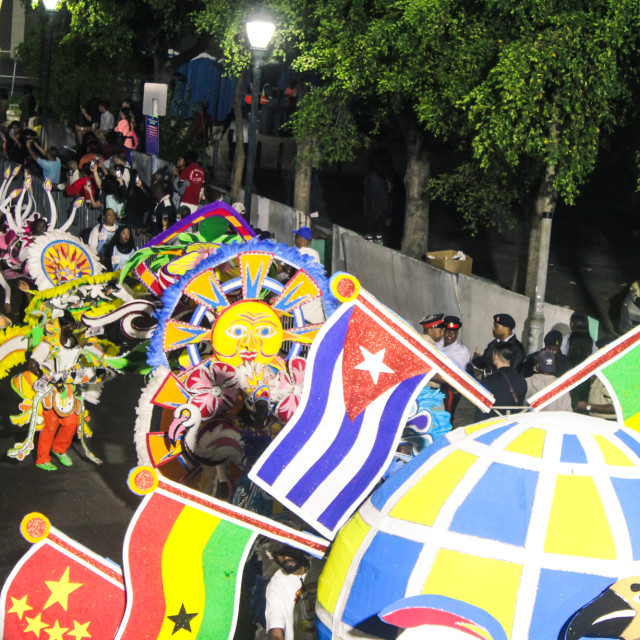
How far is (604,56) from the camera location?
11.7 metres

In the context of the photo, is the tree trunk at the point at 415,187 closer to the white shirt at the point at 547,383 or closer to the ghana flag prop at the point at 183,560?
the white shirt at the point at 547,383

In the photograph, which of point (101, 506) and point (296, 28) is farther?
point (296, 28)

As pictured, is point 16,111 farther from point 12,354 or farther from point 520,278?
point 12,354

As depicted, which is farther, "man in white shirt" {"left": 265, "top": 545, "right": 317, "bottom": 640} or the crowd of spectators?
the crowd of spectators

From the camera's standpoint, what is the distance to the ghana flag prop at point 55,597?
4.57 metres

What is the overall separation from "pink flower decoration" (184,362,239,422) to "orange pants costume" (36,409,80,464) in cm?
247

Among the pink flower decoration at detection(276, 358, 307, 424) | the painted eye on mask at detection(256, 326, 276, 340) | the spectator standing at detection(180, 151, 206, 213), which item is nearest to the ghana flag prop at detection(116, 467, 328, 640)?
the pink flower decoration at detection(276, 358, 307, 424)

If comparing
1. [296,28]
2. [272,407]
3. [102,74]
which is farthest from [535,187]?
[102,74]

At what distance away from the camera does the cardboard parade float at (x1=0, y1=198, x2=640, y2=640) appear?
13.0 feet

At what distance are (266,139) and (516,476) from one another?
28.9m

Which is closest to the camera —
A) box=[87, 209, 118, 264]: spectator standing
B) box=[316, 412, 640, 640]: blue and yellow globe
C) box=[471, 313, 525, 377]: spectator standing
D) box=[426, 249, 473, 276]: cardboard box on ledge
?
box=[316, 412, 640, 640]: blue and yellow globe

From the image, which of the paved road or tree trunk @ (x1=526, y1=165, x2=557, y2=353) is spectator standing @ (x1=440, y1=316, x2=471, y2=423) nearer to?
tree trunk @ (x1=526, y1=165, x2=557, y2=353)

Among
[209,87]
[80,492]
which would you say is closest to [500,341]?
[80,492]

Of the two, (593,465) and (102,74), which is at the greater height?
(102,74)
